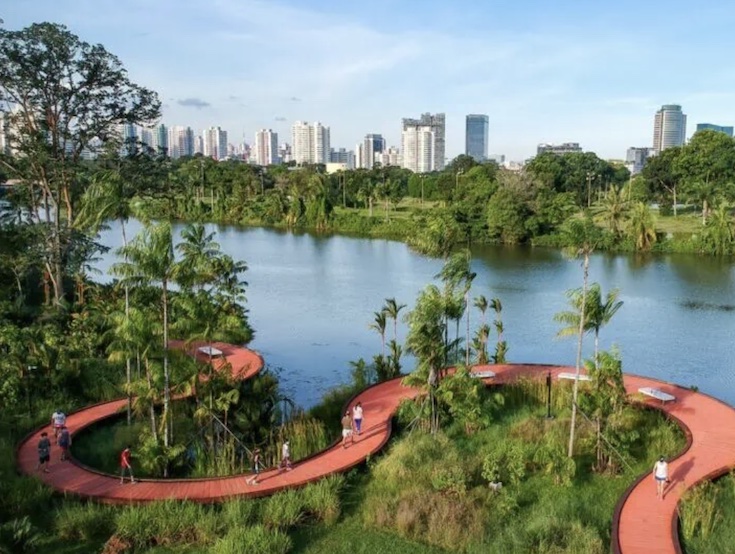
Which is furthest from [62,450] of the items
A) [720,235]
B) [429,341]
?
[720,235]

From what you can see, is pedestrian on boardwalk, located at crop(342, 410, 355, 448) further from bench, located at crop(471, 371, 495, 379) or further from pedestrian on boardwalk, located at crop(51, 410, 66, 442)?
pedestrian on boardwalk, located at crop(51, 410, 66, 442)

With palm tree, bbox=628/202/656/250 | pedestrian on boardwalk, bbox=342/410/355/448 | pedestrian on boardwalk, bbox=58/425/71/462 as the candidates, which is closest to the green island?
pedestrian on boardwalk, bbox=58/425/71/462

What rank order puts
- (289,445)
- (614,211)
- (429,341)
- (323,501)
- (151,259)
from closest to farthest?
(323,501), (151,259), (289,445), (429,341), (614,211)

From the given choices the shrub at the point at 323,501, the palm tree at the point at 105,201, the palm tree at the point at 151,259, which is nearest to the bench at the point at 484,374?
the shrub at the point at 323,501

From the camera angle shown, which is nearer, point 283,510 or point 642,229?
point 283,510

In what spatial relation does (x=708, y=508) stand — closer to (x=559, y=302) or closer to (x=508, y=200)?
(x=559, y=302)

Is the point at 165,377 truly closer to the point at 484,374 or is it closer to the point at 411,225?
the point at 484,374
